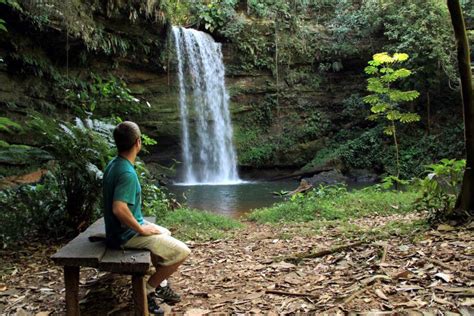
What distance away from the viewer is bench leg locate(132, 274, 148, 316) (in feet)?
8.62

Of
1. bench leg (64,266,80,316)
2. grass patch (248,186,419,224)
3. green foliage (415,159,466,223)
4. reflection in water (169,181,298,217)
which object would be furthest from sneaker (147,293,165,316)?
reflection in water (169,181,298,217)

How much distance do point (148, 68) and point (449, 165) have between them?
1357 centimetres

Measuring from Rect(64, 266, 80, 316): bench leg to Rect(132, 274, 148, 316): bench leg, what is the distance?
1.33ft

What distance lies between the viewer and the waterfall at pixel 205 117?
17234 mm

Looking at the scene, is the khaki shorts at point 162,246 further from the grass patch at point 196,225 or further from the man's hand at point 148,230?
the grass patch at point 196,225

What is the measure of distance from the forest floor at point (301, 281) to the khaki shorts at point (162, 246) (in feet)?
1.29

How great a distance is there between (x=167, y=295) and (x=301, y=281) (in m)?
1.06

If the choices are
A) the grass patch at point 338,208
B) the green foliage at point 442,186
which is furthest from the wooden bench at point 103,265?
the grass patch at point 338,208

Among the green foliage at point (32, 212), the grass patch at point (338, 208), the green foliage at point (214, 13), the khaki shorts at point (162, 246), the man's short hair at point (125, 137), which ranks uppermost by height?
the green foliage at point (214, 13)

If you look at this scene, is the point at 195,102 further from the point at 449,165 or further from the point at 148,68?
the point at 449,165

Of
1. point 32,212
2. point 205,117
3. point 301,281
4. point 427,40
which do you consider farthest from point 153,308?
point 427,40

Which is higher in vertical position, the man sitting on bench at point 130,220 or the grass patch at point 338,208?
the man sitting on bench at point 130,220

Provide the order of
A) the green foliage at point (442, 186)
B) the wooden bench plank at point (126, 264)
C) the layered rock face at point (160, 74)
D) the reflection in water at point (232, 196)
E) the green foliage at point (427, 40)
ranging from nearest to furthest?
the wooden bench plank at point (126, 264) < the green foliage at point (442, 186) < the reflection in water at point (232, 196) < the layered rock face at point (160, 74) < the green foliage at point (427, 40)

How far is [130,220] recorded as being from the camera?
2764 millimetres
